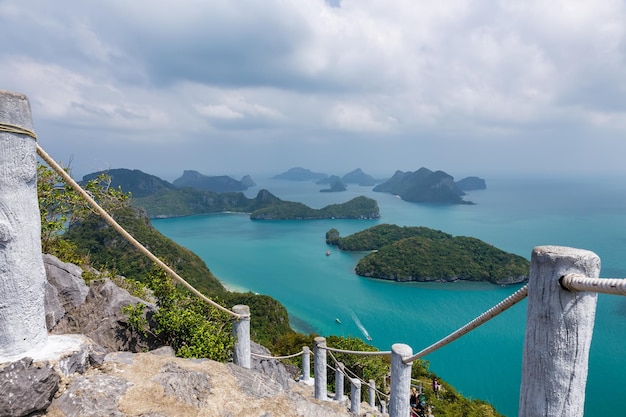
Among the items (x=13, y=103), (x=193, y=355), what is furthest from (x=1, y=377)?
(x=193, y=355)

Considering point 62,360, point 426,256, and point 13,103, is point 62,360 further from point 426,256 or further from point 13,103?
point 426,256

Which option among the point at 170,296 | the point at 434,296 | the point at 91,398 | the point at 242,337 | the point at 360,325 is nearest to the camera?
the point at 91,398

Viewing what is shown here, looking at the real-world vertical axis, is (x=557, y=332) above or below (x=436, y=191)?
below

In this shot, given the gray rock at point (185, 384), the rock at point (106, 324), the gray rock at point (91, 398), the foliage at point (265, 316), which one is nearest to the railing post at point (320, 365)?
the rock at point (106, 324)

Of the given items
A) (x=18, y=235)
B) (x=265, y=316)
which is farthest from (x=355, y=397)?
(x=265, y=316)

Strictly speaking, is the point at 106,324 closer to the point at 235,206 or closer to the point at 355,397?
the point at 355,397

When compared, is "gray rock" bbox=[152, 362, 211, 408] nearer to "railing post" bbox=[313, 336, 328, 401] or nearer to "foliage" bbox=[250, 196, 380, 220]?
"railing post" bbox=[313, 336, 328, 401]

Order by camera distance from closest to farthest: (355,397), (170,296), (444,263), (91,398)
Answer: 1. (91,398)
2. (170,296)
3. (355,397)
4. (444,263)

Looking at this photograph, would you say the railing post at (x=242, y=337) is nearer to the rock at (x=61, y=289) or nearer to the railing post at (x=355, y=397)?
the rock at (x=61, y=289)
